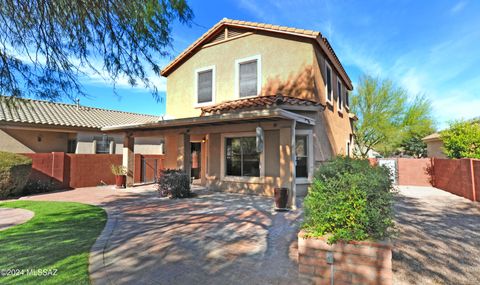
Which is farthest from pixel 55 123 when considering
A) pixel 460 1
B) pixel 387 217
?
pixel 460 1

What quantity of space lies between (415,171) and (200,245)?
57.2ft

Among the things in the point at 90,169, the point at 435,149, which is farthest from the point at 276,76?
the point at 435,149

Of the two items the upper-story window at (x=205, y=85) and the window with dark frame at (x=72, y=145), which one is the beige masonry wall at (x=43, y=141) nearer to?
the window with dark frame at (x=72, y=145)

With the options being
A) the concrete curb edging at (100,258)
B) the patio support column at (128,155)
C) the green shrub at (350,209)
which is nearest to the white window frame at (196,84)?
the patio support column at (128,155)

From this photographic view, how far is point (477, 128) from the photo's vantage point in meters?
12.8

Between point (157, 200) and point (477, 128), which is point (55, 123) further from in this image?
point (477, 128)

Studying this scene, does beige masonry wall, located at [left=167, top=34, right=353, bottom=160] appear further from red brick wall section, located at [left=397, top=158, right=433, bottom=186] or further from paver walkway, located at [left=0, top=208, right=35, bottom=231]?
paver walkway, located at [left=0, top=208, right=35, bottom=231]

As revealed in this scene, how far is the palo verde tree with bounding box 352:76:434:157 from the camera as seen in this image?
962 inches

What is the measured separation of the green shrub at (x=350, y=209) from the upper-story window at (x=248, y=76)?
927 centimetres

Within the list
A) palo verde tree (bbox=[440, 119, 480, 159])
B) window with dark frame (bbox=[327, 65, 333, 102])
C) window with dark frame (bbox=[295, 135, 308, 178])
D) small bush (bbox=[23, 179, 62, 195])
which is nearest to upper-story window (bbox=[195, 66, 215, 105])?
window with dark frame (bbox=[295, 135, 308, 178])

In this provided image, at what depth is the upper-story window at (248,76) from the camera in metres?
12.8

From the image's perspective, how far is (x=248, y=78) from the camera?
1313cm

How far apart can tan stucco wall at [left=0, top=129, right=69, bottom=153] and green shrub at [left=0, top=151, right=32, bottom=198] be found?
14.8 feet

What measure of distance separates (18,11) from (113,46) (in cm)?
186
